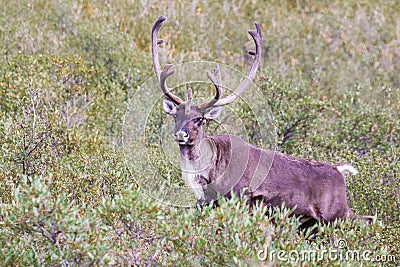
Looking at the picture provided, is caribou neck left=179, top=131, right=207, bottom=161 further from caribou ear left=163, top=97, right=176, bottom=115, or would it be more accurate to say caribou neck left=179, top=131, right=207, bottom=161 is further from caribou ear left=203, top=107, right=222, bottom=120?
caribou ear left=163, top=97, right=176, bottom=115

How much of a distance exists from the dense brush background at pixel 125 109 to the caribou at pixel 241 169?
61cm

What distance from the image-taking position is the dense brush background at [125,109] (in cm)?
693

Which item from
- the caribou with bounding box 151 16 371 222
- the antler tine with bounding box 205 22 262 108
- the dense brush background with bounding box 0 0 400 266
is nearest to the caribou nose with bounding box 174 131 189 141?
the caribou with bounding box 151 16 371 222

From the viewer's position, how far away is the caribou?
8.63m

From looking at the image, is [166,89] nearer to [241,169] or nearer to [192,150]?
[192,150]

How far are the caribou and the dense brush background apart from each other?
0.61 meters

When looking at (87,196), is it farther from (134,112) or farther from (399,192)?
(399,192)

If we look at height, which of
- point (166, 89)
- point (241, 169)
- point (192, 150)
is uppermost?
point (166, 89)

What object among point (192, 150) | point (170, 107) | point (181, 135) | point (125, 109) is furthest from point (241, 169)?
point (125, 109)

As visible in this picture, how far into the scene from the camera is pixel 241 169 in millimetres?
8883

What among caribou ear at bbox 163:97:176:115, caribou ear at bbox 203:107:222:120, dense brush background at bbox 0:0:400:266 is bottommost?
dense brush background at bbox 0:0:400:266

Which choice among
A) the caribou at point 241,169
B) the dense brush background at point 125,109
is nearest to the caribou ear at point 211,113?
the caribou at point 241,169

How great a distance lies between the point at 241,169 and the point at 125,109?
20.6ft

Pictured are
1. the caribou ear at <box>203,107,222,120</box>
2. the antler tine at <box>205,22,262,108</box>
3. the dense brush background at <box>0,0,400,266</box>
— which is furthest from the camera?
Answer: the antler tine at <box>205,22,262,108</box>
